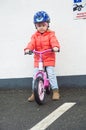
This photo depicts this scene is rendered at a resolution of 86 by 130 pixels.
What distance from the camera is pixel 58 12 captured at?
9469 millimetres

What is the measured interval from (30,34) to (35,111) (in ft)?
7.50

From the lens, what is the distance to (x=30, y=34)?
380 inches

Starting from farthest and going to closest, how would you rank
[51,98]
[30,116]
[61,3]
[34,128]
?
[61,3], [51,98], [30,116], [34,128]

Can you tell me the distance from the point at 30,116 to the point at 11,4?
3.00m

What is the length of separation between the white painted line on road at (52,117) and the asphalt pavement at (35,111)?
0.07 meters

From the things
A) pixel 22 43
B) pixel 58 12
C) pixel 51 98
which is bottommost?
pixel 51 98

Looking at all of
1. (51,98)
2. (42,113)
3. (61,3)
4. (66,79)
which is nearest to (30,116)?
(42,113)

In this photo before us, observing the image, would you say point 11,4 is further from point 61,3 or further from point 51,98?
point 51,98

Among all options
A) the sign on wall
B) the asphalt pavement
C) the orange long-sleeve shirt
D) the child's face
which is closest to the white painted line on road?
the asphalt pavement

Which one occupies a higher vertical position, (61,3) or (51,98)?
(61,3)

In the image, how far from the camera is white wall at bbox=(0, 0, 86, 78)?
31.0 feet

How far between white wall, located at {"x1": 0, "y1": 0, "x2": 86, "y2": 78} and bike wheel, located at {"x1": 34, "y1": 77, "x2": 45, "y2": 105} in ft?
4.33

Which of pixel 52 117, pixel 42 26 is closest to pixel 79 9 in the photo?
pixel 42 26

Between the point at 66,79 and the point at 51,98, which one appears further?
the point at 66,79
